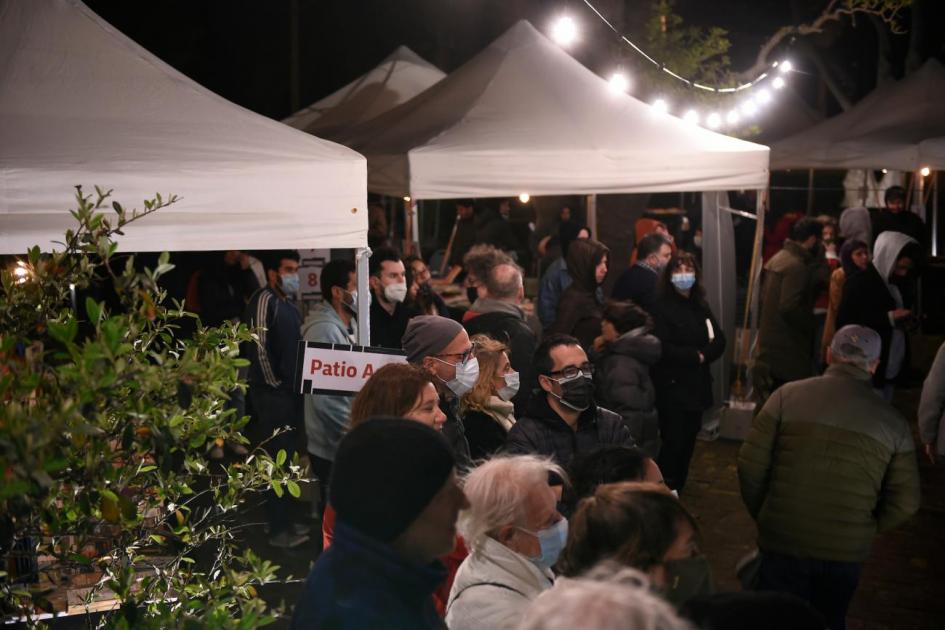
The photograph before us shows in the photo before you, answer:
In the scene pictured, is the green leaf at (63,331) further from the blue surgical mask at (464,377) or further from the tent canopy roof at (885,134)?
the tent canopy roof at (885,134)

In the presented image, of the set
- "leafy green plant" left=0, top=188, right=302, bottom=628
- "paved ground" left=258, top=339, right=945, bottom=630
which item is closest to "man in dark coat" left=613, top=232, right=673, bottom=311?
"paved ground" left=258, top=339, right=945, bottom=630

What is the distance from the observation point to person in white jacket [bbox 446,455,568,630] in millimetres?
2926

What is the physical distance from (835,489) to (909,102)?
10.1 meters

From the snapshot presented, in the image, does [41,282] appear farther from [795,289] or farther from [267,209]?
[795,289]

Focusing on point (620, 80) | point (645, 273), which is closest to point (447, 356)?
point (645, 273)

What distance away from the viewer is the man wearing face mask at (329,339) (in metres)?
5.99

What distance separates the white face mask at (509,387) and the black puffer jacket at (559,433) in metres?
0.51

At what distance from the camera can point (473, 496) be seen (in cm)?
311

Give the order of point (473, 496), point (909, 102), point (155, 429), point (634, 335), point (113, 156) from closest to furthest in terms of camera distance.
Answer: point (155, 429) < point (473, 496) < point (113, 156) < point (634, 335) < point (909, 102)

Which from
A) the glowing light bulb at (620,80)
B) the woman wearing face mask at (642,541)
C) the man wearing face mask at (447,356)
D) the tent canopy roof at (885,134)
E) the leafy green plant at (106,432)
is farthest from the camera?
the tent canopy roof at (885,134)

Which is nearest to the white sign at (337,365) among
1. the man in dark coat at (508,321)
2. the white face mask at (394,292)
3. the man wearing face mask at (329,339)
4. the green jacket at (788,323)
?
the man wearing face mask at (329,339)

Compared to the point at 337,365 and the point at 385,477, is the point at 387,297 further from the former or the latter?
the point at 385,477

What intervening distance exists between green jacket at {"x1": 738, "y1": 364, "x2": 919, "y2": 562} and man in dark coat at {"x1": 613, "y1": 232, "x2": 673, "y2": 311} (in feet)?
11.4

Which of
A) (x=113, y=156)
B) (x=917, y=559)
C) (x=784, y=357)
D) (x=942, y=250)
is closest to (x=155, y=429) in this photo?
(x=113, y=156)
